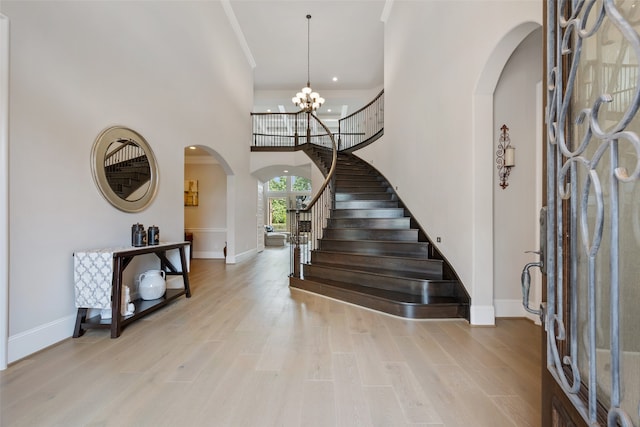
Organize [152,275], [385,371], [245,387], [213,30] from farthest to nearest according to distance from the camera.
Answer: [213,30] → [152,275] → [385,371] → [245,387]

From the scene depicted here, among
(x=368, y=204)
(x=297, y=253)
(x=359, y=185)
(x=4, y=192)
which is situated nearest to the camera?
(x=4, y=192)

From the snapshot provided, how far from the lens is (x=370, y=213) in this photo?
5.09 m

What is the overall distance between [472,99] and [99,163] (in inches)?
151

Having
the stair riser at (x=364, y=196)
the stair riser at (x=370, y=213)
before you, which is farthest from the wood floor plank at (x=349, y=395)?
the stair riser at (x=364, y=196)

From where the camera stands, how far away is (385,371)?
200 centimetres

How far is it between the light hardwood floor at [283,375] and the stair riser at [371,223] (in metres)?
1.90

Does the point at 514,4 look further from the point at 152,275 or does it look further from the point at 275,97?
the point at 275,97

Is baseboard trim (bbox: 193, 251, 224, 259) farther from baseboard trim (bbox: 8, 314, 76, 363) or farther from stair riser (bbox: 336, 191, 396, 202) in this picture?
baseboard trim (bbox: 8, 314, 76, 363)

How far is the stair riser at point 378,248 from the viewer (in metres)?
3.95

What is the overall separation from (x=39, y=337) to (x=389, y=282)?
3393mm

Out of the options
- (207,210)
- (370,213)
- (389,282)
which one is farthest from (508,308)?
(207,210)

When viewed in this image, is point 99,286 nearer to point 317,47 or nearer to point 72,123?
point 72,123

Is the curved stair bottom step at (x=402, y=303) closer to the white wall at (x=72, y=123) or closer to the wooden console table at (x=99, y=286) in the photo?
the wooden console table at (x=99, y=286)

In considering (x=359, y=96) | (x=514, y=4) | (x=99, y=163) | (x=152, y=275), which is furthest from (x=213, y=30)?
(x=359, y=96)
